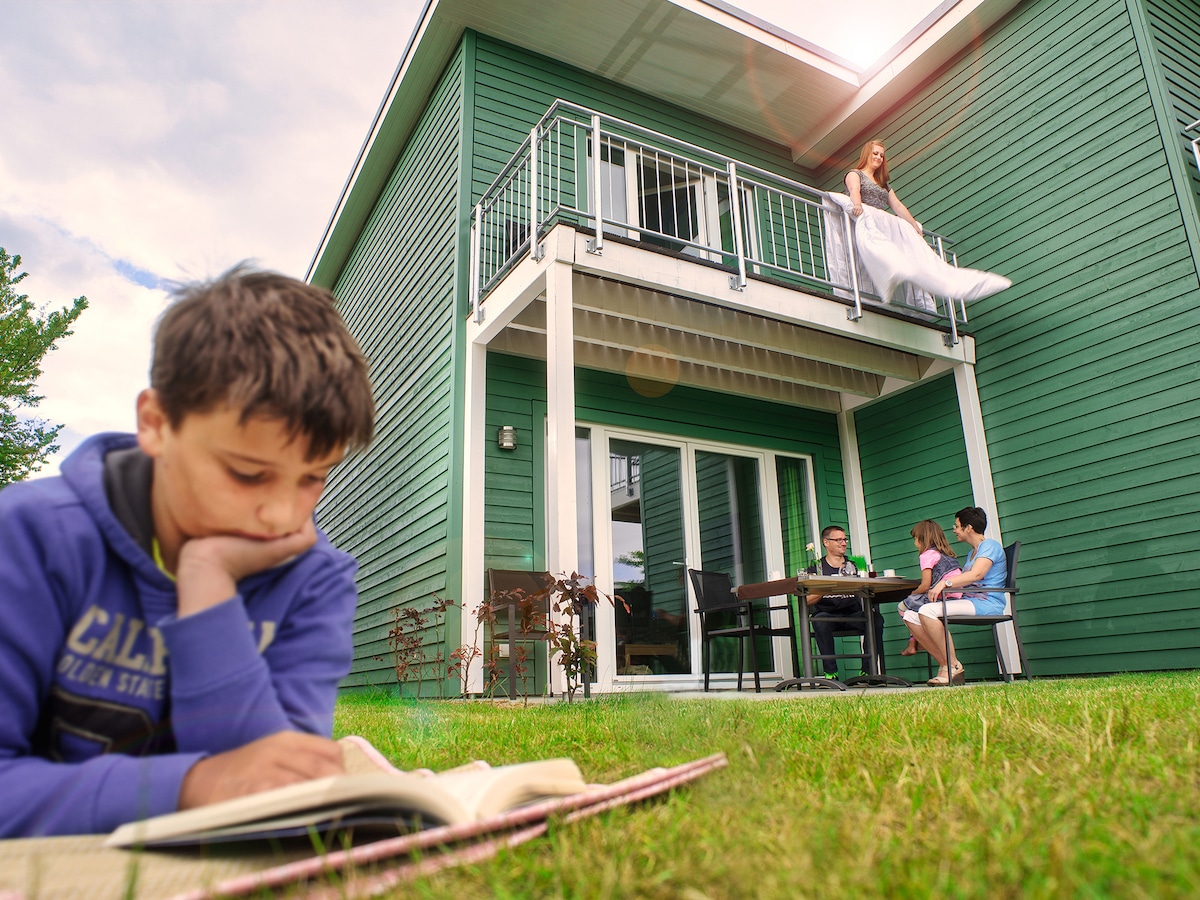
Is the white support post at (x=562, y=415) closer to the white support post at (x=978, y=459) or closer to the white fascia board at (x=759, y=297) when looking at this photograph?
the white fascia board at (x=759, y=297)

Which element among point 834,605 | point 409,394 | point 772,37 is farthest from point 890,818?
point 772,37

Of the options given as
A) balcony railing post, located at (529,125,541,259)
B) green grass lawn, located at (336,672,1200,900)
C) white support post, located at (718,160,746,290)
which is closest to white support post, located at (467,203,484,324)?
balcony railing post, located at (529,125,541,259)

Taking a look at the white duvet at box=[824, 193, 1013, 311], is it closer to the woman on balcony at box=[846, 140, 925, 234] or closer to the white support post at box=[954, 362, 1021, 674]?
the woman on balcony at box=[846, 140, 925, 234]

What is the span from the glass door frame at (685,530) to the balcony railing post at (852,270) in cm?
163

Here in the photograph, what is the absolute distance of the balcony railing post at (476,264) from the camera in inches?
219

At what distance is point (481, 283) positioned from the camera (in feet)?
19.0

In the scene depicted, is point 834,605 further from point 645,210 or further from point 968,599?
point 645,210

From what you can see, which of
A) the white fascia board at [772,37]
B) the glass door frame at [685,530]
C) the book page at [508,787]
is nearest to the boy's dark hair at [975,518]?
the glass door frame at [685,530]

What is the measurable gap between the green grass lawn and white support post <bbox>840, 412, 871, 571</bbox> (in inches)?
209

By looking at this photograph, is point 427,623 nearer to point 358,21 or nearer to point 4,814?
A: point 4,814

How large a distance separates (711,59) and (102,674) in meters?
7.27

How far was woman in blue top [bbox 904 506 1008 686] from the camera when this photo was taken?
466 centimetres

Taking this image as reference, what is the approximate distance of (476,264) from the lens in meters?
5.68

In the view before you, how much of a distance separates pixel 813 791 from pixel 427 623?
498 centimetres
